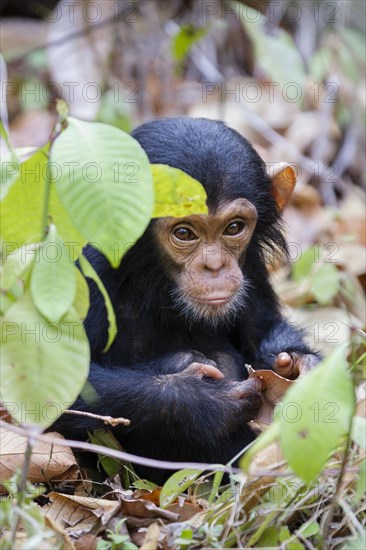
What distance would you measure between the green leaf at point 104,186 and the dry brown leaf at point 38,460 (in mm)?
1690

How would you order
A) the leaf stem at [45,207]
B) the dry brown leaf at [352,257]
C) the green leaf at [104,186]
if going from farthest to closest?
the dry brown leaf at [352,257]
the leaf stem at [45,207]
the green leaf at [104,186]

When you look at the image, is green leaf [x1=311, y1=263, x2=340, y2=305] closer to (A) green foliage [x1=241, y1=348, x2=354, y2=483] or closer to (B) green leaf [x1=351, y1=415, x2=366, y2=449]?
(B) green leaf [x1=351, y1=415, x2=366, y2=449]

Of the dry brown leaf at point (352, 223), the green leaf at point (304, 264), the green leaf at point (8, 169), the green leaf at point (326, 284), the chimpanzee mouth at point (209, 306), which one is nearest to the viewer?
the green leaf at point (8, 169)

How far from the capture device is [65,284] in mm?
2965

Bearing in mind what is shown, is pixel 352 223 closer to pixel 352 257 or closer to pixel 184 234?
pixel 352 257

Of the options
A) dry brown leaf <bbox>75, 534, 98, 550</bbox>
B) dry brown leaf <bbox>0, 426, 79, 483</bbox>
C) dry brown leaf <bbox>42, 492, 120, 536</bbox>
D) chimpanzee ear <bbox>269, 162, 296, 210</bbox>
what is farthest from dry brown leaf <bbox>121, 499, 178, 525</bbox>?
chimpanzee ear <bbox>269, 162, 296, 210</bbox>

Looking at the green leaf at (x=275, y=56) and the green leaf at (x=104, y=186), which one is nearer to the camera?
the green leaf at (x=104, y=186)

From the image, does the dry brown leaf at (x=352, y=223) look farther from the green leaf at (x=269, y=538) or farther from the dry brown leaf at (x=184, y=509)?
the green leaf at (x=269, y=538)

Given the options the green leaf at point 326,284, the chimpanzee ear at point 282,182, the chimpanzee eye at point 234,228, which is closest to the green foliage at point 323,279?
the green leaf at point 326,284

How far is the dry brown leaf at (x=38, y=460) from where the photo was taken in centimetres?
426

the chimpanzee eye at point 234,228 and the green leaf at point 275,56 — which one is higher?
the green leaf at point 275,56

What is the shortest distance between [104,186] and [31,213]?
0.53 meters

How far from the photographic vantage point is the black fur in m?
4.54

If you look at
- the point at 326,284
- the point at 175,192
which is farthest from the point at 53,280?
the point at 326,284
